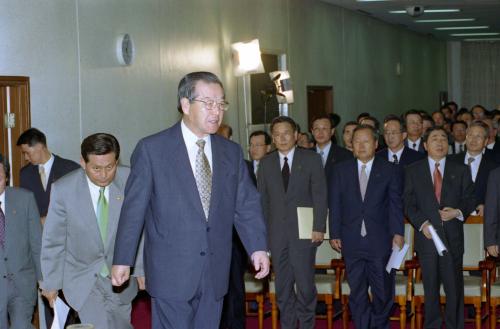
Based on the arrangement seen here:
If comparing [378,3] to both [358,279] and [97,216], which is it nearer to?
[358,279]

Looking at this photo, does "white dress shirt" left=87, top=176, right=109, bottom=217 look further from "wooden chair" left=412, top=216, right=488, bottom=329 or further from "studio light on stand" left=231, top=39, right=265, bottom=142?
"studio light on stand" left=231, top=39, right=265, bottom=142

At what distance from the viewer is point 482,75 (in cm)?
2916

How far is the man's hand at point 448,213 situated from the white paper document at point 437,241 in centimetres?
14

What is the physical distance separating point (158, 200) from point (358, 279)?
296 cm

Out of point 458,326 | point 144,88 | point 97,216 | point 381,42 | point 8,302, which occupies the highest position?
point 381,42

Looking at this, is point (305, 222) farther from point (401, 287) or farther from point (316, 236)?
point (401, 287)

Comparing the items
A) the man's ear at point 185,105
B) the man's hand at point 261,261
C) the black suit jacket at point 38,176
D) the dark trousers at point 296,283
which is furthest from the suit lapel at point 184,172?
the black suit jacket at point 38,176

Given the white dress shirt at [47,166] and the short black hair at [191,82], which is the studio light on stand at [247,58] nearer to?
the white dress shirt at [47,166]

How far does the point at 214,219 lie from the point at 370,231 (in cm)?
268

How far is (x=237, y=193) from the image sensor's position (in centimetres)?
482

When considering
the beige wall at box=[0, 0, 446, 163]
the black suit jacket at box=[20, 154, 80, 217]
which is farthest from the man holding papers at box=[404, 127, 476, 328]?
the beige wall at box=[0, 0, 446, 163]

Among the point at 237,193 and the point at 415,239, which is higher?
the point at 237,193

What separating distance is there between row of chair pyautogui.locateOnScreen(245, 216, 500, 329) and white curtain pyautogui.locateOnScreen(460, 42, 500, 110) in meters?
21.9

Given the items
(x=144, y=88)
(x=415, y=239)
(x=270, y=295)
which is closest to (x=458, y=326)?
(x=415, y=239)
